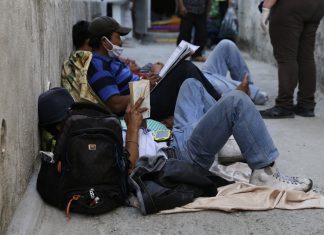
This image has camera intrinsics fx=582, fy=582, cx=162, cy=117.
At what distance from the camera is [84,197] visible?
2.98 metres

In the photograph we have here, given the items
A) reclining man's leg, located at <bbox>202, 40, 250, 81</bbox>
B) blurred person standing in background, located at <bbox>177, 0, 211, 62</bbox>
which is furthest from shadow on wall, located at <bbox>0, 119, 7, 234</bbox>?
blurred person standing in background, located at <bbox>177, 0, 211, 62</bbox>

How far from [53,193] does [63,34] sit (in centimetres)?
210

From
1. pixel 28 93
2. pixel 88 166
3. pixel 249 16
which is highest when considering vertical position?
pixel 28 93

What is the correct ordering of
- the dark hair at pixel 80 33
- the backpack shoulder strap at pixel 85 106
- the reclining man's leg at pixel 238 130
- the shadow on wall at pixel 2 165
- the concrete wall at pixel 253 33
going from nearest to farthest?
the shadow on wall at pixel 2 165
the backpack shoulder strap at pixel 85 106
the reclining man's leg at pixel 238 130
the dark hair at pixel 80 33
the concrete wall at pixel 253 33

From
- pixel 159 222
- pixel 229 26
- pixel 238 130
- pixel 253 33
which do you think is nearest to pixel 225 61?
pixel 238 130

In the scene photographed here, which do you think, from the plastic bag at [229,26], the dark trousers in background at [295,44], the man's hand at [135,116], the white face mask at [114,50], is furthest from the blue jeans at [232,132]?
the plastic bag at [229,26]

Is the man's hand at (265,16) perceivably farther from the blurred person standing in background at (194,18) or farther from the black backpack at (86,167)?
the blurred person standing in background at (194,18)

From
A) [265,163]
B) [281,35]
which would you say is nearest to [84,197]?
[265,163]

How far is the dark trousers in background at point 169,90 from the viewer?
434 cm

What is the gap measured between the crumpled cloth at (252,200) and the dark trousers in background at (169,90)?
1.17m

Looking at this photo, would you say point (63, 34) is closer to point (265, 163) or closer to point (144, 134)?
point (144, 134)

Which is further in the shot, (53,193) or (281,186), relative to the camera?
(281,186)

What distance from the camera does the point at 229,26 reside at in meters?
10.8

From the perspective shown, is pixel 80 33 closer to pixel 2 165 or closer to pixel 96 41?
pixel 96 41
